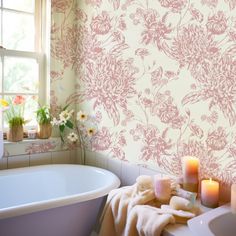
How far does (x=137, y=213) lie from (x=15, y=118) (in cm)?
146

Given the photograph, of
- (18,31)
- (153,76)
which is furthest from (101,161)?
(18,31)

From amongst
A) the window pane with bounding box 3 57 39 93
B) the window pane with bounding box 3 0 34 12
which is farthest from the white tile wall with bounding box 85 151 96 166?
the window pane with bounding box 3 0 34 12

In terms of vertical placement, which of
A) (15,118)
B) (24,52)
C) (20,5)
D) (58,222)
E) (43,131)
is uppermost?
(20,5)

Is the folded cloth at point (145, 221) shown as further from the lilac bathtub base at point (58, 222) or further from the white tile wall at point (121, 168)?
the white tile wall at point (121, 168)

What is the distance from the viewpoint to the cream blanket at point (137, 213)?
1374mm

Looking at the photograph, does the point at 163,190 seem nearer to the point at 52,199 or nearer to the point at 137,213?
the point at 137,213

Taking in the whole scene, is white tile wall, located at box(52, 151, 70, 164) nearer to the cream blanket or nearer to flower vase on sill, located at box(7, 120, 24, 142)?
flower vase on sill, located at box(7, 120, 24, 142)

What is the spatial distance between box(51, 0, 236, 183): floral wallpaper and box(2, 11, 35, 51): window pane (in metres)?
0.23

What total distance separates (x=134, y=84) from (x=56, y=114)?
36.9 inches

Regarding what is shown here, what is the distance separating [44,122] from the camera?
2.60m

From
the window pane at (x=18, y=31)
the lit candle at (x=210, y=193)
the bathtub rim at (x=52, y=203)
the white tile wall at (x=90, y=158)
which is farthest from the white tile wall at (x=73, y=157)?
the lit candle at (x=210, y=193)

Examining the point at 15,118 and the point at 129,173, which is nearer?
the point at 129,173

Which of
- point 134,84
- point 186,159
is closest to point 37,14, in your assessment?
point 134,84

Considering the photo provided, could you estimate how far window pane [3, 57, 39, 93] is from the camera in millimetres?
2547
